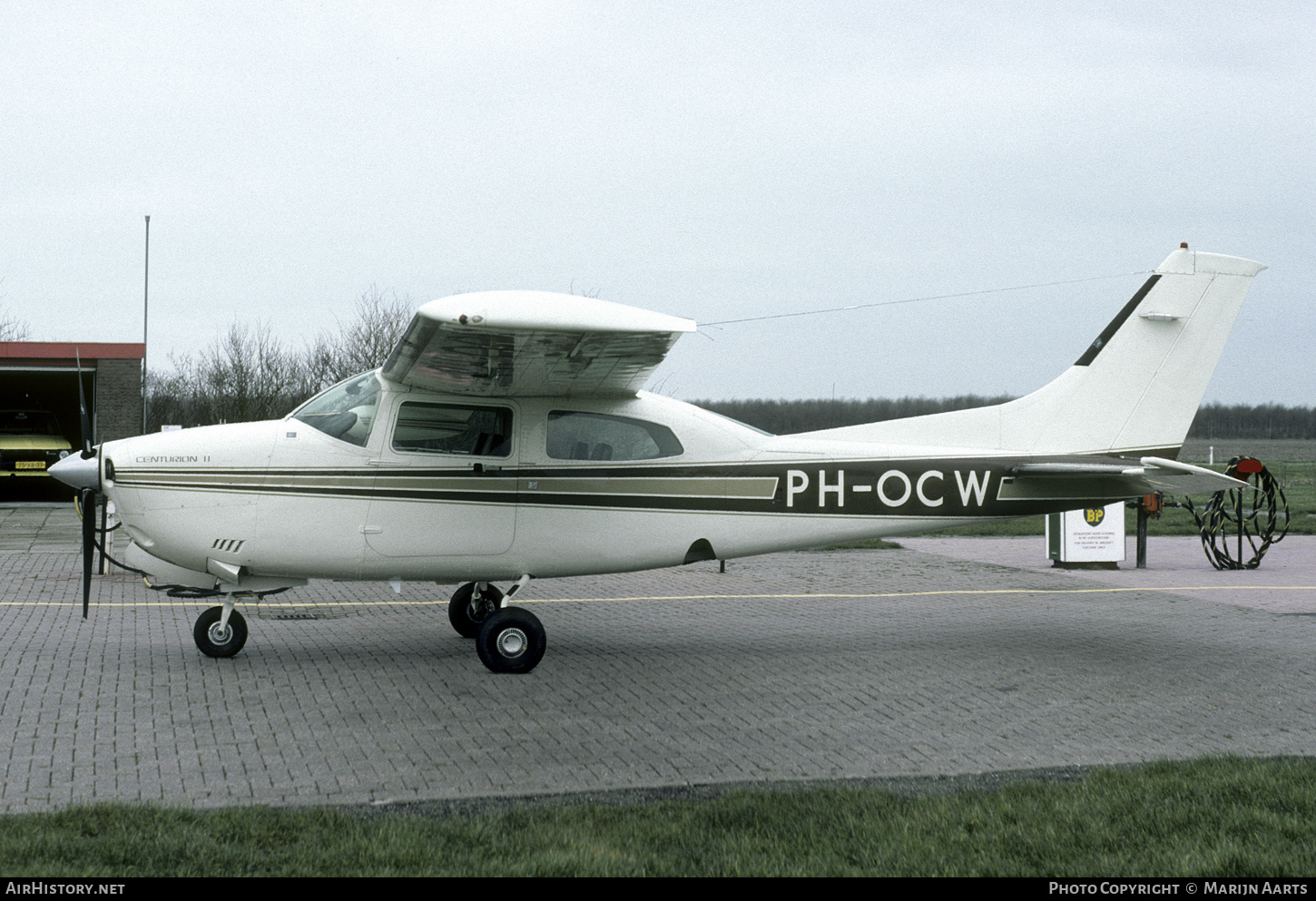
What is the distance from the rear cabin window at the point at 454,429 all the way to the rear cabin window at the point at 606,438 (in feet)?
1.28

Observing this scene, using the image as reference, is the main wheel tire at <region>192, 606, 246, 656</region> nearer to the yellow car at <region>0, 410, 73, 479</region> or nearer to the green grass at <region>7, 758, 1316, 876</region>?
the green grass at <region>7, 758, 1316, 876</region>

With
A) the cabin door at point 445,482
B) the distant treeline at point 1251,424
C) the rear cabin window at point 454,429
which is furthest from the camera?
the distant treeline at point 1251,424

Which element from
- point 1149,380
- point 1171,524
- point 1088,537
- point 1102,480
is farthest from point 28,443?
point 1171,524

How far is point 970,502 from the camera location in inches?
365

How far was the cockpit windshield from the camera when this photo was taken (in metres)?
8.48

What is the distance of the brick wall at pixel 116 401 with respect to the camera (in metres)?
25.0

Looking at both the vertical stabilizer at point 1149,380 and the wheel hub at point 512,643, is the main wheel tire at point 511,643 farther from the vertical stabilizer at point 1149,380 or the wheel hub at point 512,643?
the vertical stabilizer at point 1149,380

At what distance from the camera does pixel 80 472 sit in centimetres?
809

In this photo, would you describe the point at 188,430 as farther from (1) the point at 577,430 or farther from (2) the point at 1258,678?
(2) the point at 1258,678

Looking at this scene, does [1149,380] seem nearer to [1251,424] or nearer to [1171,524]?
[1171,524]

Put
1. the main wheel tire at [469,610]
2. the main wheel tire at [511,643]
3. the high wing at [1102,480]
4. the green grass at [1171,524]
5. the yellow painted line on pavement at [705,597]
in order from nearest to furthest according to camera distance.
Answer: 1. the main wheel tire at [511,643]
2. the high wing at [1102,480]
3. the main wheel tire at [469,610]
4. the yellow painted line on pavement at [705,597]
5. the green grass at [1171,524]

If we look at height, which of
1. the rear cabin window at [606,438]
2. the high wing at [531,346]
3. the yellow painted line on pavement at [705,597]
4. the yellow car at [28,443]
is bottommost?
the yellow painted line on pavement at [705,597]

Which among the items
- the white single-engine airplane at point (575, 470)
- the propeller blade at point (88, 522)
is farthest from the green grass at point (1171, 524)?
the propeller blade at point (88, 522)

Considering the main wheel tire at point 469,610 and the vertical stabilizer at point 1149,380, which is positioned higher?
the vertical stabilizer at point 1149,380
